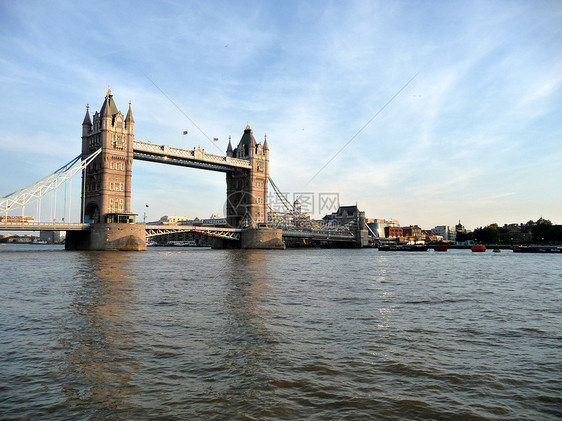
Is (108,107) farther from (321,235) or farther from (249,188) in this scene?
(321,235)

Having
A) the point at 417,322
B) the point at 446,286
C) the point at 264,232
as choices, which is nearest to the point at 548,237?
the point at 264,232

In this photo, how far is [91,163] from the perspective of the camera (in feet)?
249

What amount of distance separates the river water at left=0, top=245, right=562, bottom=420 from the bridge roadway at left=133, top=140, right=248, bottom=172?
214ft

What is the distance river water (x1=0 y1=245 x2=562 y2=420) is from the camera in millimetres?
6730

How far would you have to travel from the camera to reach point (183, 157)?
280 ft

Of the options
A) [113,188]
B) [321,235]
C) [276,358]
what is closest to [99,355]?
[276,358]

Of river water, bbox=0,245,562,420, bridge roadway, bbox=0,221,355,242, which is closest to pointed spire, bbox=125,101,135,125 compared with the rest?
bridge roadway, bbox=0,221,355,242

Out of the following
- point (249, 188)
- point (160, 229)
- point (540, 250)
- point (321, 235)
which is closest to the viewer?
point (160, 229)

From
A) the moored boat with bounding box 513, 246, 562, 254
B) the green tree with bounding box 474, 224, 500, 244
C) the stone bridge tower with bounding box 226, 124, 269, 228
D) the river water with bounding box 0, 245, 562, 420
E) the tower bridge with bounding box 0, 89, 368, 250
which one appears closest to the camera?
the river water with bounding box 0, 245, 562, 420

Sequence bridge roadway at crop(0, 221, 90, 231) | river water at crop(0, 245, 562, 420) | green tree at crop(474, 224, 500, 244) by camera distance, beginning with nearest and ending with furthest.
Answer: river water at crop(0, 245, 562, 420), bridge roadway at crop(0, 221, 90, 231), green tree at crop(474, 224, 500, 244)

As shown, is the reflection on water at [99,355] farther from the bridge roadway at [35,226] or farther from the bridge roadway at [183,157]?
the bridge roadway at [183,157]

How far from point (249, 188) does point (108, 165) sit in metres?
38.4

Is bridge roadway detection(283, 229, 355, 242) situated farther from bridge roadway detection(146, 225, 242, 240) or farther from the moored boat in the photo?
the moored boat

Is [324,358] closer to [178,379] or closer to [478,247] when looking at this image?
[178,379]
